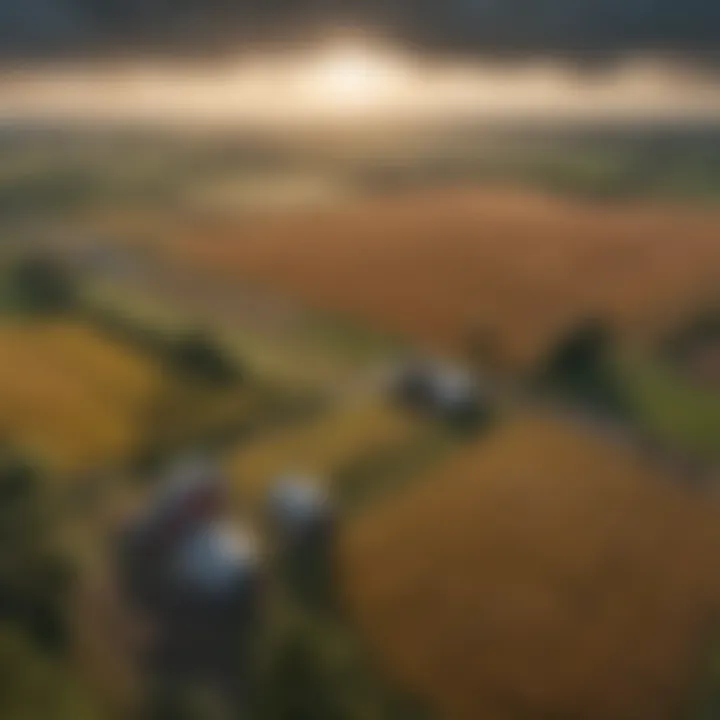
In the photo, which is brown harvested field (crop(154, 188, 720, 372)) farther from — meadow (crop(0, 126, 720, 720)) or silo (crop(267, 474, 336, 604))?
silo (crop(267, 474, 336, 604))

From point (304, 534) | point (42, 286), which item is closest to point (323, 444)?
point (304, 534)

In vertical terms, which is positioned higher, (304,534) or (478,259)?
(478,259)

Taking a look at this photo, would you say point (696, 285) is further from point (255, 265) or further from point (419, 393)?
point (255, 265)

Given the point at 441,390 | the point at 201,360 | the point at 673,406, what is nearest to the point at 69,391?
the point at 201,360

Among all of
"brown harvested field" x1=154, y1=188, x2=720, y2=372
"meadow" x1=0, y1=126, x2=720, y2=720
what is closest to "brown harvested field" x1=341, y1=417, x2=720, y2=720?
"meadow" x1=0, y1=126, x2=720, y2=720

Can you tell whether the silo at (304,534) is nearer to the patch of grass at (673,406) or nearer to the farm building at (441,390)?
the farm building at (441,390)

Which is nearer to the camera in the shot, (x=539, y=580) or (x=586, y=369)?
(x=539, y=580)

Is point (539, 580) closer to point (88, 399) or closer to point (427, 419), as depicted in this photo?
point (427, 419)
